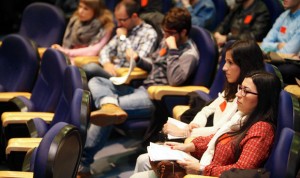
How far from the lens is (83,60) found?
4.70 metres

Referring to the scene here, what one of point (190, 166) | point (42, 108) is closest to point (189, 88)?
point (42, 108)

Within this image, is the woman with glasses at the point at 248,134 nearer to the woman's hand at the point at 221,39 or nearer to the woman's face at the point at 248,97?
the woman's face at the point at 248,97

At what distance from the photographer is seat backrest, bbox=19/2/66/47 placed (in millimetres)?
5234

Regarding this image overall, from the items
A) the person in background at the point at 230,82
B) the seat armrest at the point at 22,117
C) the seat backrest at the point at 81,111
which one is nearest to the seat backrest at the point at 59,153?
the seat backrest at the point at 81,111

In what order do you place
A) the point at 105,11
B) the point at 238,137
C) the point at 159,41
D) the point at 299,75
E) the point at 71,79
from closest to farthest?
1. the point at 238,137
2. the point at 71,79
3. the point at 299,75
4. the point at 159,41
5. the point at 105,11

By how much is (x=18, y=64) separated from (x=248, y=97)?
6.51 ft

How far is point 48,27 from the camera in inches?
209

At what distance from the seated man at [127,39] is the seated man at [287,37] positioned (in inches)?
31.7

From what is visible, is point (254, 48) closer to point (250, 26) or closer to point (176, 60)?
point (176, 60)

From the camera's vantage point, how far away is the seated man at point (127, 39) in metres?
4.52

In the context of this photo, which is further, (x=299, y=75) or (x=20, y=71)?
(x=20, y=71)

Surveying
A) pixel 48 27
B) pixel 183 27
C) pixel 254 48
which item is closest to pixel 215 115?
pixel 254 48

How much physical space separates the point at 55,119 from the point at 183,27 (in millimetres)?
1163

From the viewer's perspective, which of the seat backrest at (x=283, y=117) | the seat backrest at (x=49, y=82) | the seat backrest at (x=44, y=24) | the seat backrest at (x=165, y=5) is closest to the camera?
the seat backrest at (x=283, y=117)
